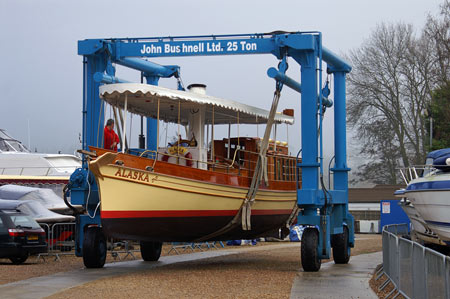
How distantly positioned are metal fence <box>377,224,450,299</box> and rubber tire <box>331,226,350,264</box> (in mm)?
4028

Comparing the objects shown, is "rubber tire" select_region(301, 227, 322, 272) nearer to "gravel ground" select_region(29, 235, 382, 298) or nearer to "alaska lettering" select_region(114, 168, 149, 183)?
"gravel ground" select_region(29, 235, 382, 298)

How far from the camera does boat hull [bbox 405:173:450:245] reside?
15.7 metres

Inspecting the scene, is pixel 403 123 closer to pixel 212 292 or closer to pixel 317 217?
pixel 317 217

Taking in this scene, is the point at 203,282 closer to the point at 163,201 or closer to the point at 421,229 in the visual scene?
the point at 163,201

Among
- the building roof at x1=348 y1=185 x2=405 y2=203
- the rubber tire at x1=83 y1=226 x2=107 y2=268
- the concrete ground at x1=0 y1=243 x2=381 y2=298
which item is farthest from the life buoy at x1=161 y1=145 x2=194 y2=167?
the building roof at x1=348 y1=185 x2=405 y2=203

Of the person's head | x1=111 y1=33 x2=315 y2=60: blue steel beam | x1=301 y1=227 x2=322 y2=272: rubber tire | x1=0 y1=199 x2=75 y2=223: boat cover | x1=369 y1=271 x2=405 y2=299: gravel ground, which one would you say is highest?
x1=111 y1=33 x2=315 y2=60: blue steel beam

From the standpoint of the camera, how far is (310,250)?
17.0m

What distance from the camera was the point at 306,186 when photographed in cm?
1748

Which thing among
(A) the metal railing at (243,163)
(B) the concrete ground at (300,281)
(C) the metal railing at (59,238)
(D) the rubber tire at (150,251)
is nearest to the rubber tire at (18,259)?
(C) the metal railing at (59,238)

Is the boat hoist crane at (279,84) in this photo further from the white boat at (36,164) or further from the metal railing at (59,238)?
the white boat at (36,164)

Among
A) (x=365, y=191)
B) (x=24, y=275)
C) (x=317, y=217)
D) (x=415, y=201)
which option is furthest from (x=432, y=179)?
(x=365, y=191)

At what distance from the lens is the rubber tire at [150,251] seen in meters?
20.9

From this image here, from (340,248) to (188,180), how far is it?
5.58 m

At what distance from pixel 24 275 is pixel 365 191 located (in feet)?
119
